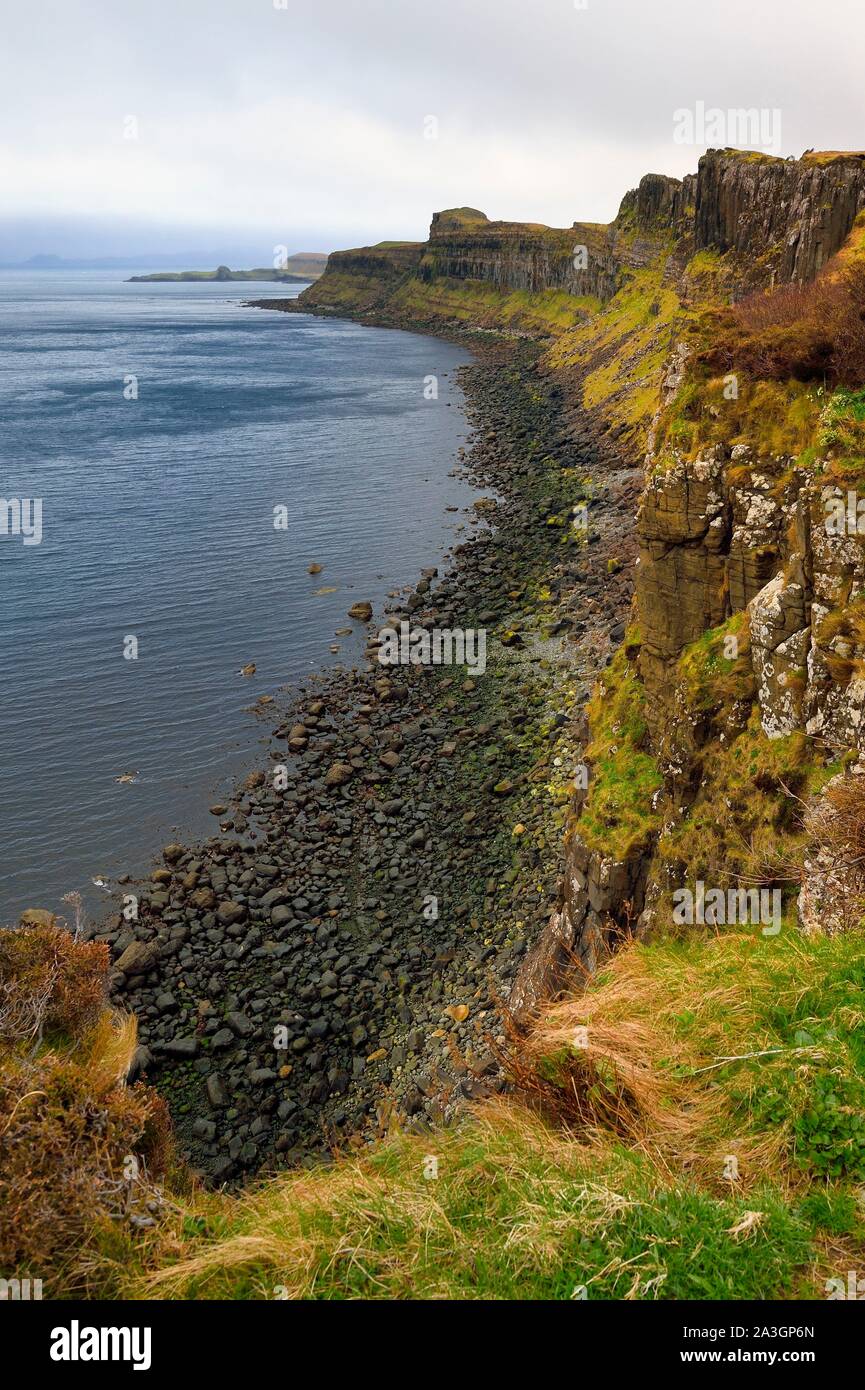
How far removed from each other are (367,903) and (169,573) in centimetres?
3207

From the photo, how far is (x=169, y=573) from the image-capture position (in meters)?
Answer: 49.1

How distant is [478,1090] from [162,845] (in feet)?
52.4

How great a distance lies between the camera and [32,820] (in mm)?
28422

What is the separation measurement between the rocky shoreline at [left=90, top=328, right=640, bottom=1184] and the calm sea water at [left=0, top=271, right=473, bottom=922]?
127 inches

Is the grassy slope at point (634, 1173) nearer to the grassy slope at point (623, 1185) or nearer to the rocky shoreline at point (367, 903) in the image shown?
the grassy slope at point (623, 1185)

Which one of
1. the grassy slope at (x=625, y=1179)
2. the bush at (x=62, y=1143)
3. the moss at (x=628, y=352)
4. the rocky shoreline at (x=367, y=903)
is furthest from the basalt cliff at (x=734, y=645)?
the moss at (x=628, y=352)

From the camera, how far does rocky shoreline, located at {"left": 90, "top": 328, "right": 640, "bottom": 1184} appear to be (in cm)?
1823

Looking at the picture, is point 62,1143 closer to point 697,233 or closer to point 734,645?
point 734,645

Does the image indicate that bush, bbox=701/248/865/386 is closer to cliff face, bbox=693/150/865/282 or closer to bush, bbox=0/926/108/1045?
bush, bbox=0/926/108/1045

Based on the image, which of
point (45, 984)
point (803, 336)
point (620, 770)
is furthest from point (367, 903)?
point (803, 336)

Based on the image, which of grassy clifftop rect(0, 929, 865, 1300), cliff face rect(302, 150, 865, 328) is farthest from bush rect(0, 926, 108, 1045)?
cliff face rect(302, 150, 865, 328)

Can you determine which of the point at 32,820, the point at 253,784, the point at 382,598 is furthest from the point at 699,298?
the point at 32,820

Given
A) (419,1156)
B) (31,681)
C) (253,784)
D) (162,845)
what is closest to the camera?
(419,1156)
